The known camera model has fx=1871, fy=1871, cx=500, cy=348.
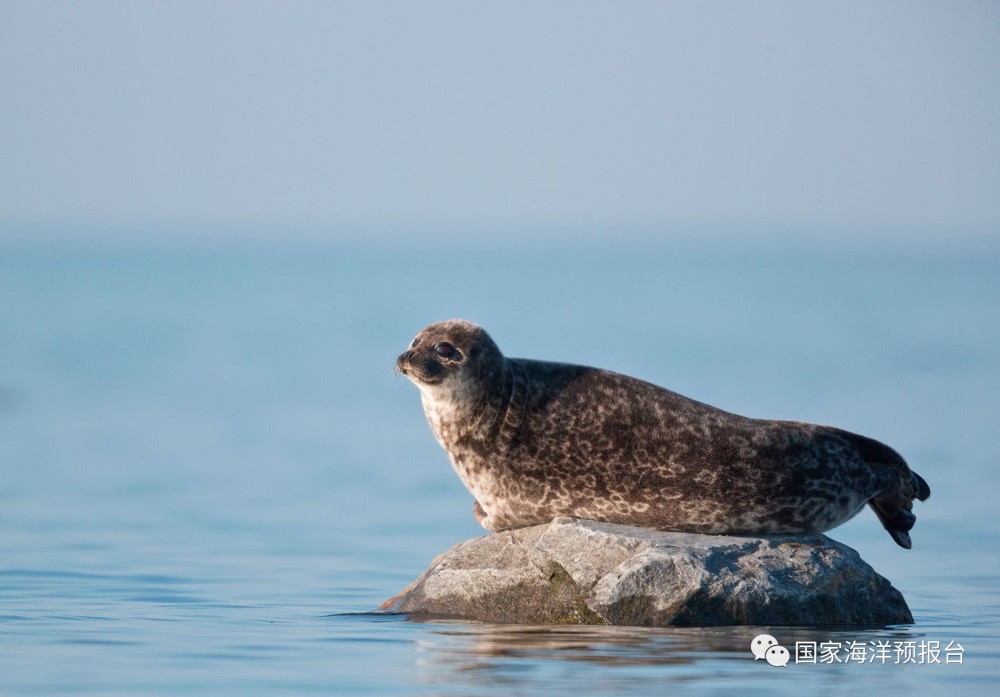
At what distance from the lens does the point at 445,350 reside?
12.8 meters

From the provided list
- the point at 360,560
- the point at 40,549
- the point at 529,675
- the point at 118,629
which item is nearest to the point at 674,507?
the point at 529,675

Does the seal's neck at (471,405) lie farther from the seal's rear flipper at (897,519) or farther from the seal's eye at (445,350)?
the seal's rear flipper at (897,519)

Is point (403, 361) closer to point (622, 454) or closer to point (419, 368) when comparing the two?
point (419, 368)

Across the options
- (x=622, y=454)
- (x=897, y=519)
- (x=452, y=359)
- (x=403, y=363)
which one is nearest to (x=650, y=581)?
(x=622, y=454)

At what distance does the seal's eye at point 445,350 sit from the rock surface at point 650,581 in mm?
1292

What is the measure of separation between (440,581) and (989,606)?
425 cm

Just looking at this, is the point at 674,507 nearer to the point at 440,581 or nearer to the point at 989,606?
the point at 440,581

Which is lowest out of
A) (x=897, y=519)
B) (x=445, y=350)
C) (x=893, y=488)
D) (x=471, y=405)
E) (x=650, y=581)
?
(x=650, y=581)

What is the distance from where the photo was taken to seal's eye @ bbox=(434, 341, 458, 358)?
12.8 metres

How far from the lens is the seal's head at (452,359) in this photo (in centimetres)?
1270

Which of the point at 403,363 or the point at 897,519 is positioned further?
the point at 897,519

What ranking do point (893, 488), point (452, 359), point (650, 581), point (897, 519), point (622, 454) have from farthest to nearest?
point (897, 519) → point (893, 488) → point (452, 359) → point (622, 454) → point (650, 581)

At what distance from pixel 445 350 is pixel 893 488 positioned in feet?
10.7

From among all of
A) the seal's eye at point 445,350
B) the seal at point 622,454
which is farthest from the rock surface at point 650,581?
the seal's eye at point 445,350
